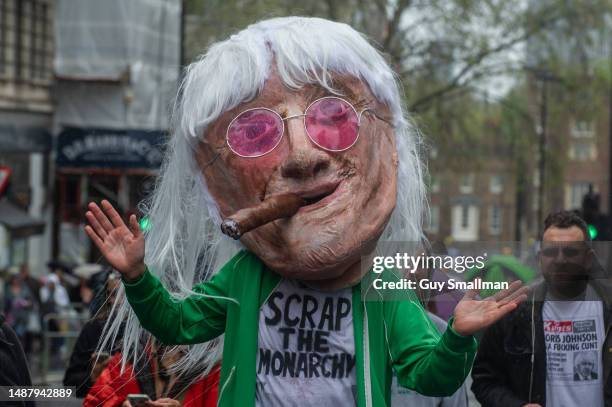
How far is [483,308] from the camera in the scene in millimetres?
3688

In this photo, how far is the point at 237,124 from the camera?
420 cm

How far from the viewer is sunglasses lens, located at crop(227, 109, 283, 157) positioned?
163 inches

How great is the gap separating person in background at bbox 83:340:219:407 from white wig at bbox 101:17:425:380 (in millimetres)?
136

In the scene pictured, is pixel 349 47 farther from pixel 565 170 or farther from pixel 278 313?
pixel 565 170

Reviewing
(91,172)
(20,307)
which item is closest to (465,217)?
(91,172)

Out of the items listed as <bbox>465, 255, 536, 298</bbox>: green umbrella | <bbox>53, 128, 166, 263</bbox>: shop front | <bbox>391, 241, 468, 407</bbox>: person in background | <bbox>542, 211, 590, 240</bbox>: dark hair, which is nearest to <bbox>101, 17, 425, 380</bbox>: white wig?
<bbox>465, 255, 536, 298</bbox>: green umbrella

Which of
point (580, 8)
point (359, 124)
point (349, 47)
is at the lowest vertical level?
point (359, 124)

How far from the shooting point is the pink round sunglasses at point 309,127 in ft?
13.5

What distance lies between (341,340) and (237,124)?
86cm

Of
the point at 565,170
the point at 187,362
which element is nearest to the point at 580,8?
the point at 565,170

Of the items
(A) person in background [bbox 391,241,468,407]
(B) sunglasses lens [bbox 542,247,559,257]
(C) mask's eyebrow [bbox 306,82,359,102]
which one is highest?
(C) mask's eyebrow [bbox 306,82,359,102]

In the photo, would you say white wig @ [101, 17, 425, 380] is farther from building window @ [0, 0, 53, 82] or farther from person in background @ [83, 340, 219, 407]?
building window @ [0, 0, 53, 82]

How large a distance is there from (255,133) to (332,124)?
278mm

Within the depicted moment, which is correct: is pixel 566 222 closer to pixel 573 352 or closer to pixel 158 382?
pixel 573 352
